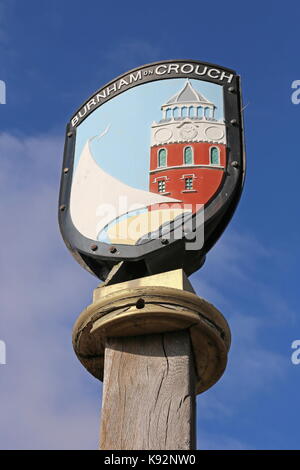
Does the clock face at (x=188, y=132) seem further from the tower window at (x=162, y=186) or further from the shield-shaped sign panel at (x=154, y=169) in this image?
the tower window at (x=162, y=186)

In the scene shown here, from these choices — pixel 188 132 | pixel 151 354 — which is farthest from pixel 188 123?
pixel 151 354

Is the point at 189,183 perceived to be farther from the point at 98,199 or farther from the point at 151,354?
the point at 151,354

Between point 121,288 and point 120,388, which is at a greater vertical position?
point 121,288

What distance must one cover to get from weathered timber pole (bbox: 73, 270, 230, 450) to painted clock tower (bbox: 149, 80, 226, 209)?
470 millimetres

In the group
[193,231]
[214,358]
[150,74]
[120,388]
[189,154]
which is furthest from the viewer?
[150,74]

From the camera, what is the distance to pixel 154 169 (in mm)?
3139

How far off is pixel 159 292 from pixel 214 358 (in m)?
0.33

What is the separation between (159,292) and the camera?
2.57 meters

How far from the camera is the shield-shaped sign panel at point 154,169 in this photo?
2932 mm

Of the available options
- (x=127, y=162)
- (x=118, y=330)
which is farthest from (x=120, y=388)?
(x=127, y=162)

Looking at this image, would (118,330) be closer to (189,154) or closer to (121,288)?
(121,288)

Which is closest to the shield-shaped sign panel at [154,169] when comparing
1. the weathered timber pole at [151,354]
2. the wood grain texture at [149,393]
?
the weathered timber pole at [151,354]

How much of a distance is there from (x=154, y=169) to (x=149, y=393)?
104 cm
